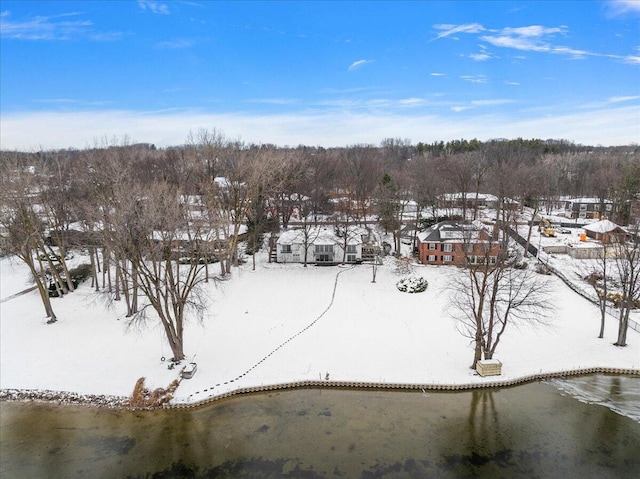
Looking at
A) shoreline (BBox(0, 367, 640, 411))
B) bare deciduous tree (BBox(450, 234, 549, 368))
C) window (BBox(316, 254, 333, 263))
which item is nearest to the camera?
shoreline (BBox(0, 367, 640, 411))

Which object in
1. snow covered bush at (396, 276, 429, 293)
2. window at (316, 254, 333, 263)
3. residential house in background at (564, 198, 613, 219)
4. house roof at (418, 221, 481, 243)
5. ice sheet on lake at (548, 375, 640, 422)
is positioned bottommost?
ice sheet on lake at (548, 375, 640, 422)

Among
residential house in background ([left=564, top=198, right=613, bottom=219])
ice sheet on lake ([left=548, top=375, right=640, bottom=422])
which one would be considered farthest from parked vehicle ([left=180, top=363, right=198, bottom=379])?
residential house in background ([left=564, top=198, right=613, bottom=219])

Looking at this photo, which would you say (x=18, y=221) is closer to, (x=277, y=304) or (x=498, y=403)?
(x=277, y=304)

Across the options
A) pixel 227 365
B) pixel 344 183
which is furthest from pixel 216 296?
pixel 344 183

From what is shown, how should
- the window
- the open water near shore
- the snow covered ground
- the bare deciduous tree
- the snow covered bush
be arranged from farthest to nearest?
the window → the snow covered bush → the bare deciduous tree → the snow covered ground → the open water near shore

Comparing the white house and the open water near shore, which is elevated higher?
the white house

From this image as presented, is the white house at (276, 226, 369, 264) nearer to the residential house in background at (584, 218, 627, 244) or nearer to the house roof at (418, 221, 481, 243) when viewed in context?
the house roof at (418, 221, 481, 243)

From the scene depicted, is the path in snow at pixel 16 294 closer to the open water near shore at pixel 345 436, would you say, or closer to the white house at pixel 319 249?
the open water near shore at pixel 345 436
